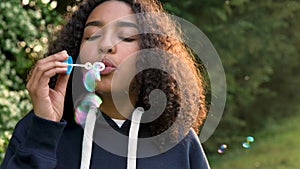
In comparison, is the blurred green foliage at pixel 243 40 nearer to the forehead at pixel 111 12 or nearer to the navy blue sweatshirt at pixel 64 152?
the forehead at pixel 111 12

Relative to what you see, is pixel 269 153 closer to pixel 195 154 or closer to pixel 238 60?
pixel 238 60

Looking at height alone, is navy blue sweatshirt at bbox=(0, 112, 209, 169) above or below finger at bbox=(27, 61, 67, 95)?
below

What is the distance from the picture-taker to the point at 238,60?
6836mm

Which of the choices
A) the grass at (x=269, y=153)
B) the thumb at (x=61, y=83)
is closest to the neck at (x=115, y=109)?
the thumb at (x=61, y=83)

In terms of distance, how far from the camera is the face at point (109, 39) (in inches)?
70.7

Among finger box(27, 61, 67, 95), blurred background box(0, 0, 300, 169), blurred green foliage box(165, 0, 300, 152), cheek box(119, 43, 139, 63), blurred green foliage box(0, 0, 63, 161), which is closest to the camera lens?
finger box(27, 61, 67, 95)

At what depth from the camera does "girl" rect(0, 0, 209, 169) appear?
5.76 ft

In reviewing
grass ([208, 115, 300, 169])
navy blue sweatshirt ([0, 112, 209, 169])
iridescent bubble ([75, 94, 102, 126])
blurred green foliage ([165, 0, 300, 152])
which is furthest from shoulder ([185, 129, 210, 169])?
grass ([208, 115, 300, 169])

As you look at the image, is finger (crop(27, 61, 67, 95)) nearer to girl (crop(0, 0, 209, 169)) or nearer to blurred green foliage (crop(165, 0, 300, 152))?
girl (crop(0, 0, 209, 169))

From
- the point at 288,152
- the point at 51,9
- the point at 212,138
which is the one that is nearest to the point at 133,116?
the point at 51,9

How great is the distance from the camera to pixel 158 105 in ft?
6.67

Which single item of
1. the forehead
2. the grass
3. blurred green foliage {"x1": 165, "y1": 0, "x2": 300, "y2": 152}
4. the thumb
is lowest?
the grass

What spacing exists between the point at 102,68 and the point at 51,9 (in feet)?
8.14

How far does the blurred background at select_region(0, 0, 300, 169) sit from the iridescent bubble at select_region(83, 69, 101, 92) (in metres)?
1.65
